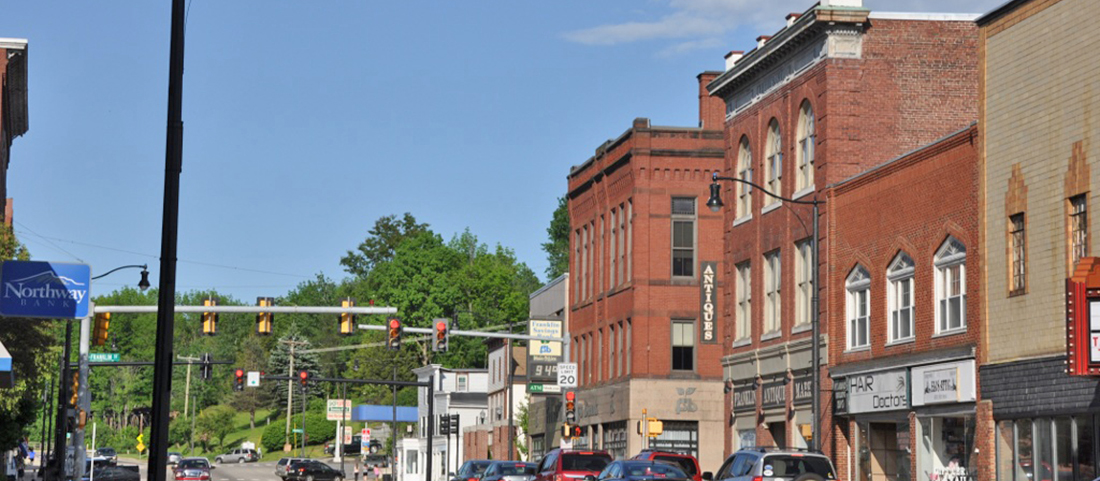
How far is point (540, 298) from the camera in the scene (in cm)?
8181

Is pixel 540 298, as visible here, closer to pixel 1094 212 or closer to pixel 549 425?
pixel 549 425

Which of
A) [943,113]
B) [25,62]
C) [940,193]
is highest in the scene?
[25,62]

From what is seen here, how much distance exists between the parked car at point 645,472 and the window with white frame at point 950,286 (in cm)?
864

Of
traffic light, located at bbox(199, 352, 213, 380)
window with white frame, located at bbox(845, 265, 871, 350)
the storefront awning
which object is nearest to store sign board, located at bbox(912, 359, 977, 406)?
window with white frame, located at bbox(845, 265, 871, 350)

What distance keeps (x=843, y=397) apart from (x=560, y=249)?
103 meters

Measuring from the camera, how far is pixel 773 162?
49.3 metres

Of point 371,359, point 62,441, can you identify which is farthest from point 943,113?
point 371,359

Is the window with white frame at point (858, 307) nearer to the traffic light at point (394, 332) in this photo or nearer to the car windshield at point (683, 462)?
the car windshield at point (683, 462)

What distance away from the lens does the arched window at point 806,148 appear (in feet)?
152

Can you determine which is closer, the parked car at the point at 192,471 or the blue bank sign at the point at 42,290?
the blue bank sign at the point at 42,290

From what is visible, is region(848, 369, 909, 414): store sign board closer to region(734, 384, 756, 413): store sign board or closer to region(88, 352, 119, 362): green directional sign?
region(734, 384, 756, 413): store sign board

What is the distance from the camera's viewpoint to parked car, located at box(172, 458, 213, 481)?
7212 centimetres

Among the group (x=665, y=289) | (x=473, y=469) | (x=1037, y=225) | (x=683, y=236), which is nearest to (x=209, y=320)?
(x=473, y=469)

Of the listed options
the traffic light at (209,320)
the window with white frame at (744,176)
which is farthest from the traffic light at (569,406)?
the traffic light at (209,320)
